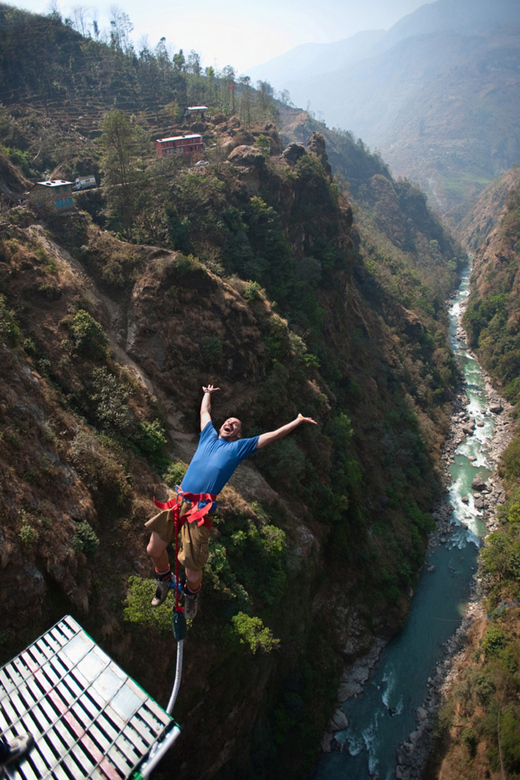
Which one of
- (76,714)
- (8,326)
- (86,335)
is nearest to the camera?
(76,714)

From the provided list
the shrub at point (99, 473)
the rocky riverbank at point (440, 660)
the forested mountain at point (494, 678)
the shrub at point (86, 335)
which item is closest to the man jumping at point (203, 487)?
the shrub at point (99, 473)

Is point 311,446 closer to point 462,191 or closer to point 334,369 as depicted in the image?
point 334,369

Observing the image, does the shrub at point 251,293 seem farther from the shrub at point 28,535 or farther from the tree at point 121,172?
the shrub at point 28,535

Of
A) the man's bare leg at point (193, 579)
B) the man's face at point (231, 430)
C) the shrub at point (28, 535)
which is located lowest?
the shrub at point (28, 535)

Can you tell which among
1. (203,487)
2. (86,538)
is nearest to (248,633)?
(86,538)

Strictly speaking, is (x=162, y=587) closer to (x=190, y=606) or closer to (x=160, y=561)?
(x=190, y=606)

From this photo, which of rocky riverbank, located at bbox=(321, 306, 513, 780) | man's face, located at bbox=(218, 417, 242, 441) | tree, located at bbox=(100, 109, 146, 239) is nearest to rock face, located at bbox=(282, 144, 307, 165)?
tree, located at bbox=(100, 109, 146, 239)
